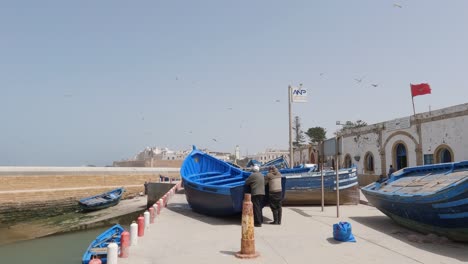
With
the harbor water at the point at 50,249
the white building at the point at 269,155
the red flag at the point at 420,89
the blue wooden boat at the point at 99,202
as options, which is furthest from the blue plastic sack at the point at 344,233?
the white building at the point at 269,155

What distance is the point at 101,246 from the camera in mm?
9000

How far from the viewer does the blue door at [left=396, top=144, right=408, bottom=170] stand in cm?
2245

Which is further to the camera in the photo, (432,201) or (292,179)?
(292,179)

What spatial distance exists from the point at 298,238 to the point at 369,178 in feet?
65.4

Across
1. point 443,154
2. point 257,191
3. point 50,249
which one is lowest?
point 50,249

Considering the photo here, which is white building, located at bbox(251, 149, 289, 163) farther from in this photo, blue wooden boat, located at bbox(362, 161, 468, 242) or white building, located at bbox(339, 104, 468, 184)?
blue wooden boat, located at bbox(362, 161, 468, 242)

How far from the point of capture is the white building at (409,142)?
18359 mm

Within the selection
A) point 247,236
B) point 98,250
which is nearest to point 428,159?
point 247,236

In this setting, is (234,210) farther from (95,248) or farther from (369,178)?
(369,178)

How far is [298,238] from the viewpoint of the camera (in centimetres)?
786

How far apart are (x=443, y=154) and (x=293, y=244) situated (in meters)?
16.4

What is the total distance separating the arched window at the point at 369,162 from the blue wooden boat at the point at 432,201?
15.5 meters

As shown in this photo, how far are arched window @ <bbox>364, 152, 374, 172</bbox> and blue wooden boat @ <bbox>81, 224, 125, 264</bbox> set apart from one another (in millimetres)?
21208

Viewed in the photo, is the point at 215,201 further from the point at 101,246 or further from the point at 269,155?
the point at 269,155
